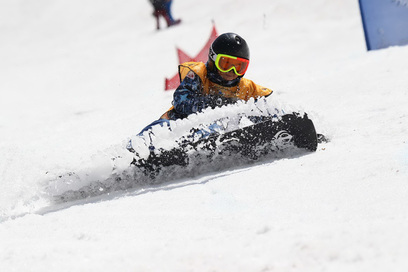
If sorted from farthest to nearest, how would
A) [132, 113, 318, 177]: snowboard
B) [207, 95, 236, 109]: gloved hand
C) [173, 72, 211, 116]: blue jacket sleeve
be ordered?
1. [207, 95, 236, 109]: gloved hand
2. [173, 72, 211, 116]: blue jacket sleeve
3. [132, 113, 318, 177]: snowboard

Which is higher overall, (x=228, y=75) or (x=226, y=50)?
(x=226, y=50)

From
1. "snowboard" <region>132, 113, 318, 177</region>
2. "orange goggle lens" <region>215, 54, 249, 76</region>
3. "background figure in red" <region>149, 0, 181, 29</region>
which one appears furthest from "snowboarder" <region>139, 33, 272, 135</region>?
"background figure in red" <region>149, 0, 181, 29</region>

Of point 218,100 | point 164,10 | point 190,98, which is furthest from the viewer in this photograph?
point 164,10

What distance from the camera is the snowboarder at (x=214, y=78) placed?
3.93 m

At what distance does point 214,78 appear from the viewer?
409 cm

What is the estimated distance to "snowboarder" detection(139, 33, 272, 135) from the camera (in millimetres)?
3926

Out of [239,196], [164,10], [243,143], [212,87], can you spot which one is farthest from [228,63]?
[164,10]

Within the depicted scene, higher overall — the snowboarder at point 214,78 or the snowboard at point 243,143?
the snowboarder at point 214,78

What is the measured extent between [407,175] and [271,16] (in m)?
12.9

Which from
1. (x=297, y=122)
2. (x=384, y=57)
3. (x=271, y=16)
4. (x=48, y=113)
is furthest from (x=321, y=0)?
(x=297, y=122)

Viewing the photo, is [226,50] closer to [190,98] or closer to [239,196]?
[190,98]

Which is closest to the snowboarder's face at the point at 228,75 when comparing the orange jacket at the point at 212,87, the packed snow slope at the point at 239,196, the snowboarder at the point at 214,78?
the snowboarder at the point at 214,78

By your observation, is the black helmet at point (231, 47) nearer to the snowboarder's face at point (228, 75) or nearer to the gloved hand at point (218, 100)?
the snowboarder's face at point (228, 75)

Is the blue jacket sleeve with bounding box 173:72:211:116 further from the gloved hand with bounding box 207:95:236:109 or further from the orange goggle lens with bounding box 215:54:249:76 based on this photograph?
the orange goggle lens with bounding box 215:54:249:76
